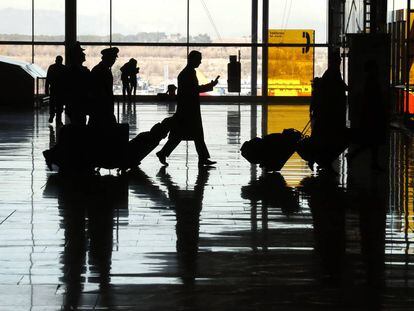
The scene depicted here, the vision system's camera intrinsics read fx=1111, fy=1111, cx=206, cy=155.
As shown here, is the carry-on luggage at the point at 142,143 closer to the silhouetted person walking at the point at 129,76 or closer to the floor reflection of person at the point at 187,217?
the floor reflection of person at the point at 187,217

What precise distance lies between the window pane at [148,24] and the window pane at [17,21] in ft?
11.0

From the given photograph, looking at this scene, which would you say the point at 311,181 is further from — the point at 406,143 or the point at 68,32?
the point at 68,32

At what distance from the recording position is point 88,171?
46.4 feet

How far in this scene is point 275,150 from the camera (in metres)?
14.6

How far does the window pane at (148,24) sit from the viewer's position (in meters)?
44.3

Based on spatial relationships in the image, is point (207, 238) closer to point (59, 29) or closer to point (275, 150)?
point (275, 150)

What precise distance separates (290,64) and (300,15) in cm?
210

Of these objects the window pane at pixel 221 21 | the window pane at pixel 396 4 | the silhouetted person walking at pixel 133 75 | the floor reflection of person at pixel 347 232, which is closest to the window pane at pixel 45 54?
the silhouetted person walking at pixel 133 75

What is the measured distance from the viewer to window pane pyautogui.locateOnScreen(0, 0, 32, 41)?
43844mm

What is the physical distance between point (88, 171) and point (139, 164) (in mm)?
1289

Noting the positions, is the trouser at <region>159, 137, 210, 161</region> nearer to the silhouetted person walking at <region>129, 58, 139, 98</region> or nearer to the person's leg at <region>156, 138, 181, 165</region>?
the person's leg at <region>156, 138, 181, 165</region>

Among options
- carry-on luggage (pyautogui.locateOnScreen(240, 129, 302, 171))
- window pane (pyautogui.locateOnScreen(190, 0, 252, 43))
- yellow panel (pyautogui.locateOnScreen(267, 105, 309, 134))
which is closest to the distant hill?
window pane (pyautogui.locateOnScreen(190, 0, 252, 43))

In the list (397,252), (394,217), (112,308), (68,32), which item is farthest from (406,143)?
(68,32)

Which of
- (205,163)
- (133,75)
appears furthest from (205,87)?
→ (133,75)
